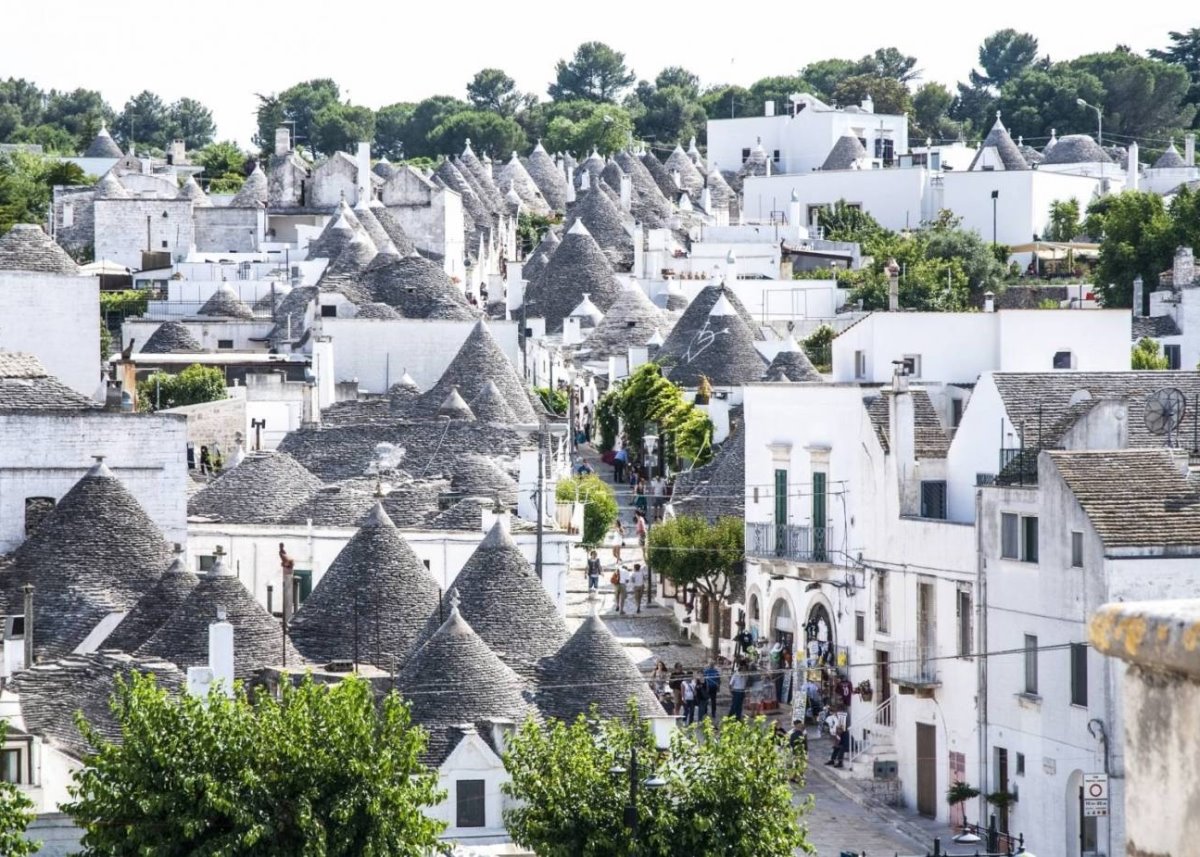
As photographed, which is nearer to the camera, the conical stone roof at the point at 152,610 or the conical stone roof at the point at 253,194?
the conical stone roof at the point at 152,610

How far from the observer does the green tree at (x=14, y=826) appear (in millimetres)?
26562

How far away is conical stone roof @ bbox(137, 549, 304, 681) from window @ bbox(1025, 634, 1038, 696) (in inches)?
376

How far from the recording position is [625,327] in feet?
287

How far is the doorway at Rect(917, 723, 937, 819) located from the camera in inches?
1436

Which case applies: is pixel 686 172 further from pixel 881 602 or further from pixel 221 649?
pixel 221 649

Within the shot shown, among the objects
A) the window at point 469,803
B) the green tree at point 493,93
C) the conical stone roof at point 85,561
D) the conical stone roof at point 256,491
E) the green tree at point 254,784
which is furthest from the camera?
the green tree at point 493,93

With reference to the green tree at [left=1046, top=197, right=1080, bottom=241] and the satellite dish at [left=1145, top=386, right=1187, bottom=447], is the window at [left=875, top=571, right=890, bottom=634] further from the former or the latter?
the green tree at [left=1046, top=197, right=1080, bottom=241]

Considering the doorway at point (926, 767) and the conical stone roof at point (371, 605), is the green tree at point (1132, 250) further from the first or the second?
the doorway at point (926, 767)

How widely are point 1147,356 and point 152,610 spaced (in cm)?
3218

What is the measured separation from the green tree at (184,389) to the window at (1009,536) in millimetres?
39327

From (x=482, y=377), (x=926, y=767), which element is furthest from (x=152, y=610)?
(x=482, y=377)

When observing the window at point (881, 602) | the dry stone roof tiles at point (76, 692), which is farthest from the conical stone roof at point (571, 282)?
the dry stone roof tiles at point (76, 692)

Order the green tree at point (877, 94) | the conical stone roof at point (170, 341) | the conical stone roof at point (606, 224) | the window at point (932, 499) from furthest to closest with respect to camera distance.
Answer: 1. the green tree at point (877, 94)
2. the conical stone roof at point (606, 224)
3. the conical stone roof at point (170, 341)
4. the window at point (932, 499)

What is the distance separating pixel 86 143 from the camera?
534ft
